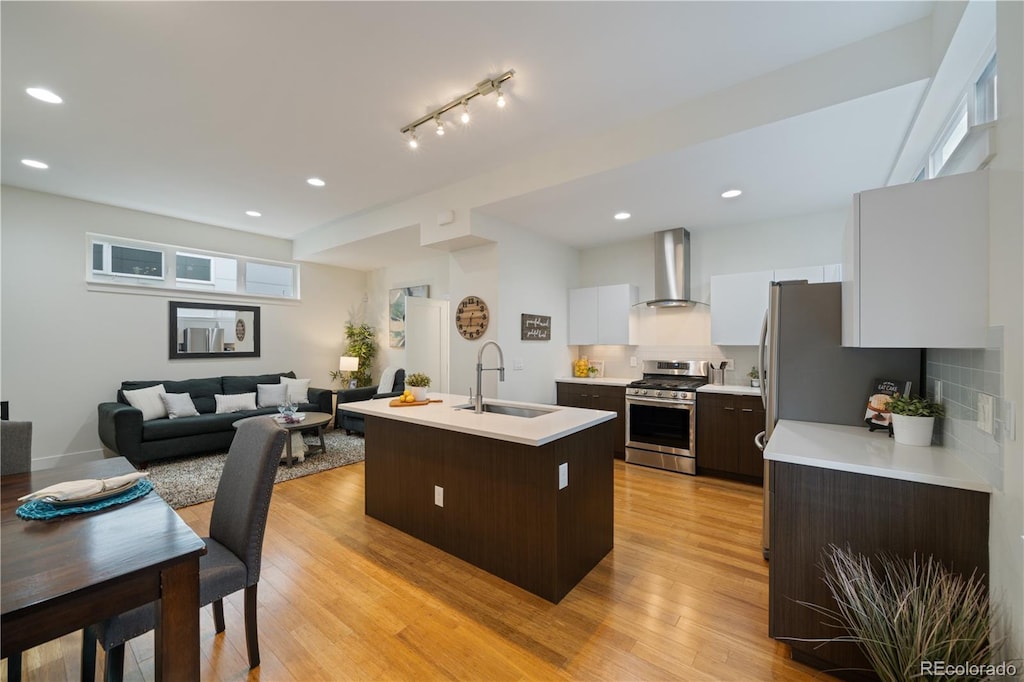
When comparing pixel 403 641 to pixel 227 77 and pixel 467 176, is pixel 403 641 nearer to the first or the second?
pixel 227 77

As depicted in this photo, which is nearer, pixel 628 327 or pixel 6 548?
pixel 6 548

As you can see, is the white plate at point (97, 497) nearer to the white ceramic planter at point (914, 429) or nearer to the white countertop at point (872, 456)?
the white countertop at point (872, 456)

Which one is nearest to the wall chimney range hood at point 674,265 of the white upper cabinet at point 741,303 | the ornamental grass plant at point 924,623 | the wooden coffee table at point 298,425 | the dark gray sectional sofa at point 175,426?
the white upper cabinet at point 741,303

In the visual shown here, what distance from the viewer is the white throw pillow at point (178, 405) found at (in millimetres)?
4758

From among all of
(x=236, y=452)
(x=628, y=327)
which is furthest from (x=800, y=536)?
(x=628, y=327)

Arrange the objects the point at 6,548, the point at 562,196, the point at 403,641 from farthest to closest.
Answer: the point at 562,196 < the point at 403,641 < the point at 6,548

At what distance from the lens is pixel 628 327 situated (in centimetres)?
487

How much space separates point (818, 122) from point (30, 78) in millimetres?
4724

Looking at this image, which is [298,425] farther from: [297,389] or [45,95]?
[45,95]

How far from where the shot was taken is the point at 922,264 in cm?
150

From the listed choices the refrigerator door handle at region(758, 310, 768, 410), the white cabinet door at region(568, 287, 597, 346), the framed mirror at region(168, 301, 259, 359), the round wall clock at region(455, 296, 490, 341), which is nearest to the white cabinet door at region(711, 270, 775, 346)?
the white cabinet door at region(568, 287, 597, 346)

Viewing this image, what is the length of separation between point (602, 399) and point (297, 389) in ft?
14.3

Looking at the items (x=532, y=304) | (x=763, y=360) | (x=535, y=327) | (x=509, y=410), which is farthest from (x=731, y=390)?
(x=509, y=410)

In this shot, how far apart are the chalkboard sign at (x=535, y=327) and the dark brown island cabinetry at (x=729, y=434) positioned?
1781 mm
